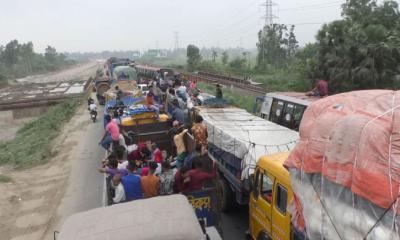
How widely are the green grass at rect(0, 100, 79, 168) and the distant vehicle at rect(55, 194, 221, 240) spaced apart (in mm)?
11364

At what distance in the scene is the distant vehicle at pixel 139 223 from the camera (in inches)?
154

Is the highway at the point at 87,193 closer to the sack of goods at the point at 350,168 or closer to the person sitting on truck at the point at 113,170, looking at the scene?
the person sitting on truck at the point at 113,170

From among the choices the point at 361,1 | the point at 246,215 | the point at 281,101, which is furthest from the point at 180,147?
the point at 361,1

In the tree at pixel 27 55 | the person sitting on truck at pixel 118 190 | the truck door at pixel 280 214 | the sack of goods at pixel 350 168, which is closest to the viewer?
the sack of goods at pixel 350 168

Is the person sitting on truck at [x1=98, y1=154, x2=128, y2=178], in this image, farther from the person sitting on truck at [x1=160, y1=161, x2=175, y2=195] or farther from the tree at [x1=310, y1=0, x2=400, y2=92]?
the tree at [x1=310, y1=0, x2=400, y2=92]

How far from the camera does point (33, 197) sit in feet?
36.0

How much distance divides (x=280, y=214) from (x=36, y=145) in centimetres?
1570

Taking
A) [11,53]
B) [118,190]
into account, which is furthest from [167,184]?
[11,53]

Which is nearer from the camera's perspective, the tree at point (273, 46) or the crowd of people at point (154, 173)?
the crowd of people at point (154, 173)

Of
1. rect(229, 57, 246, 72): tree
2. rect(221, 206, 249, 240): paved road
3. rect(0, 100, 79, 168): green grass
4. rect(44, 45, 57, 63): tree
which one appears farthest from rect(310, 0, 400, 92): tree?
rect(44, 45, 57, 63): tree

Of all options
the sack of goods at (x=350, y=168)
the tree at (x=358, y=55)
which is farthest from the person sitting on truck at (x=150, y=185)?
the tree at (x=358, y=55)

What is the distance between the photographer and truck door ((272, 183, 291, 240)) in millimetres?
5743

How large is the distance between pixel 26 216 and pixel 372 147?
8.47 m

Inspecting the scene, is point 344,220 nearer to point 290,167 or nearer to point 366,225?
point 366,225
